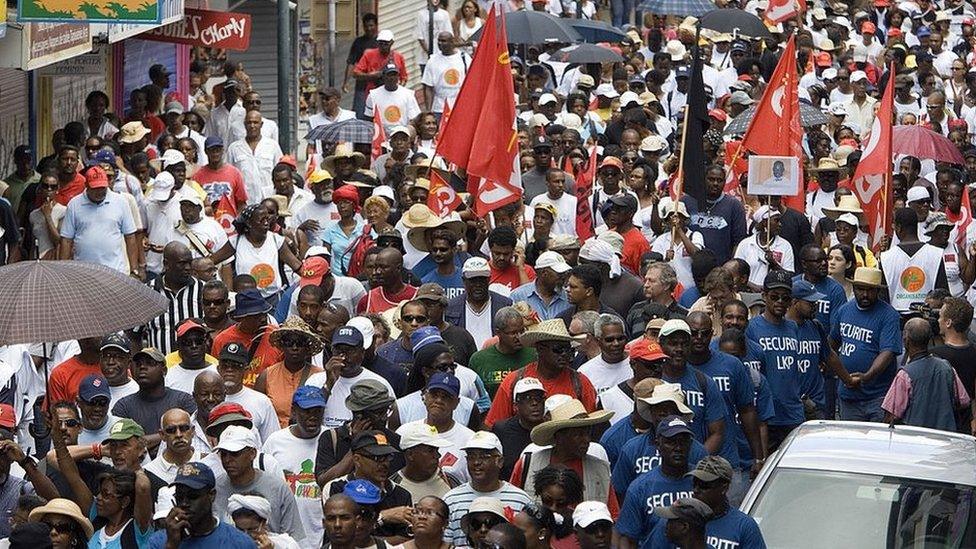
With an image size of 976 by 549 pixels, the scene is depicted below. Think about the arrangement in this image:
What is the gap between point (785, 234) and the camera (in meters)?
15.6

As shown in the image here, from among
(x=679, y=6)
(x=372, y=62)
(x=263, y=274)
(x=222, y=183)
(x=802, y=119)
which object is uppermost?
(x=679, y=6)

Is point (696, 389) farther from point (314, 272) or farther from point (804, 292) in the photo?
point (314, 272)

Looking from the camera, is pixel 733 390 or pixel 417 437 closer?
pixel 417 437

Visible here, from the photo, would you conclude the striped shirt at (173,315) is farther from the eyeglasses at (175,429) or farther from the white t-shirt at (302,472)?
the eyeglasses at (175,429)

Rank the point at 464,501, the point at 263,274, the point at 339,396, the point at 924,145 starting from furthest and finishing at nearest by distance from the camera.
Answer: the point at 924,145 → the point at 263,274 → the point at 339,396 → the point at 464,501

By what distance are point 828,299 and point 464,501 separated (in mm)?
5104

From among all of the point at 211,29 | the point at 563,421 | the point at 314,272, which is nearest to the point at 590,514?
the point at 563,421

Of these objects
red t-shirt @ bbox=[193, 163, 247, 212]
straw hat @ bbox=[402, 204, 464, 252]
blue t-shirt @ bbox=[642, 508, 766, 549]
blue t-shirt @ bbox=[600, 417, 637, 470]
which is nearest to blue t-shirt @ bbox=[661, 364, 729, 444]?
blue t-shirt @ bbox=[600, 417, 637, 470]

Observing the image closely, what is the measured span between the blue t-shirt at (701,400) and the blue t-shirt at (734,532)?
2.12m

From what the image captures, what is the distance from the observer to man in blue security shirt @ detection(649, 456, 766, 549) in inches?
334

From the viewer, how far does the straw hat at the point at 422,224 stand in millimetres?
14102

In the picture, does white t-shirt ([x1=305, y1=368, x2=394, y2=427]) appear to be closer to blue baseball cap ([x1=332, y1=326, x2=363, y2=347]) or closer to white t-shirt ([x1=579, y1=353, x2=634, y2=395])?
blue baseball cap ([x1=332, y1=326, x2=363, y2=347])

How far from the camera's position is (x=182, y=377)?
11.2 meters

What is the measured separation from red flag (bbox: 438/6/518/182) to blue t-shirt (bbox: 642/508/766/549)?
673 centimetres
